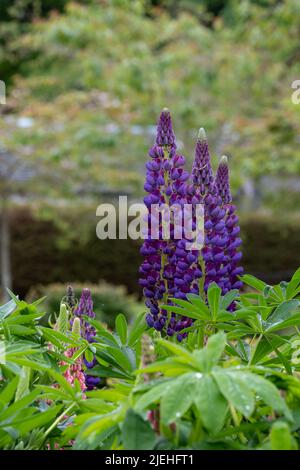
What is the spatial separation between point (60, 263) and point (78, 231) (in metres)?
1.14

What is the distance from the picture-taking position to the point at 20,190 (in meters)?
12.8

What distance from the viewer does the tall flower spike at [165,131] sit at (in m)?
1.84

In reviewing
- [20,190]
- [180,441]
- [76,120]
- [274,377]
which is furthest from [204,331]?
[20,190]

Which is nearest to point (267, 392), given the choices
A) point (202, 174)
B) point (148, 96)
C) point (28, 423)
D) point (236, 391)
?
point (236, 391)

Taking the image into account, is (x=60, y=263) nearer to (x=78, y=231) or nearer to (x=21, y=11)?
(x=78, y=231)

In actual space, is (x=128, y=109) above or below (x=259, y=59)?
below

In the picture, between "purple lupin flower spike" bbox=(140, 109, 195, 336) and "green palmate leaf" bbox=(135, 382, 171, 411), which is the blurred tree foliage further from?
"green palmate leaf" bbox=(135, 382, 171, 411)

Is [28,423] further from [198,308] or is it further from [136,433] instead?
[198,308]

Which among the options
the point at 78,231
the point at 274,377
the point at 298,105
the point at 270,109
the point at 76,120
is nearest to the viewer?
the point at 274,377

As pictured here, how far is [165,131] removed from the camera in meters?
1.84

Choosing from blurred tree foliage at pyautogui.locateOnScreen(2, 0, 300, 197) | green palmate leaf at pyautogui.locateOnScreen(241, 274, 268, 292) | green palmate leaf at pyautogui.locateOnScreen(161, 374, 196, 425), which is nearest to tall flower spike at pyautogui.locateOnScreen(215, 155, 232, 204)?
green palmate leaf at pyautogui.locateOnScreen(241, 274, 268, 292)

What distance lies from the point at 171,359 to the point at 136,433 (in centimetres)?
11

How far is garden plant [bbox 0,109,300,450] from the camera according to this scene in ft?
3.37
